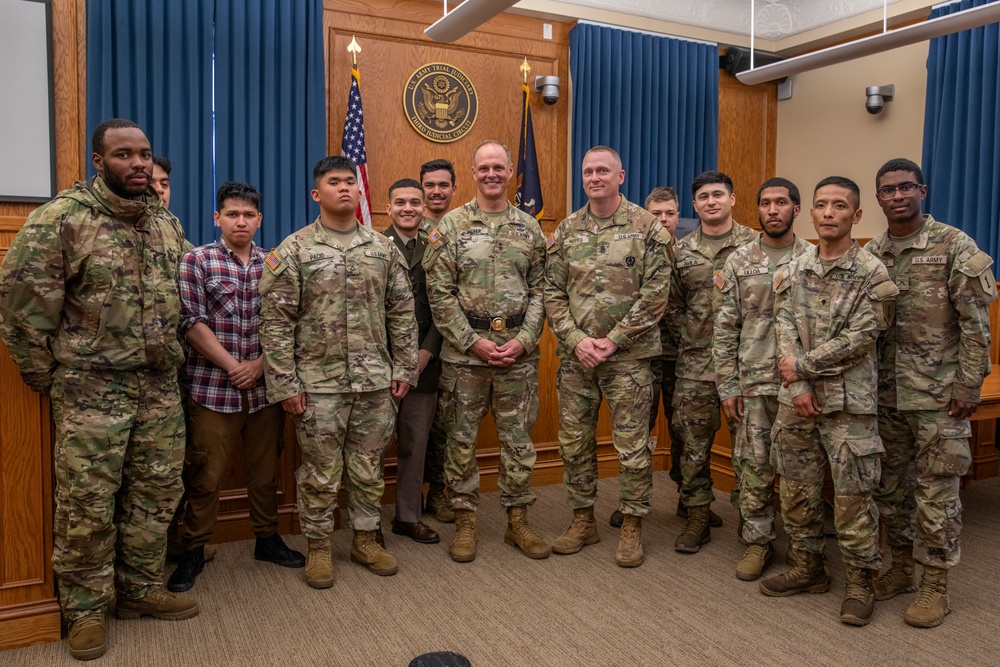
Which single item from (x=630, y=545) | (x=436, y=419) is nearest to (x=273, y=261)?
(x=436, y=419)

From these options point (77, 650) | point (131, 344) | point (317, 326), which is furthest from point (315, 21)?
point (77, 650)

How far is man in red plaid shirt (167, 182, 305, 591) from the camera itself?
10.0 feet

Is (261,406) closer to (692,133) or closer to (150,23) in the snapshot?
(150,23)

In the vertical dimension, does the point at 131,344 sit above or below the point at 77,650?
above

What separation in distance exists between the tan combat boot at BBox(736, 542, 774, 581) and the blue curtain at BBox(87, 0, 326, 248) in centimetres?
358

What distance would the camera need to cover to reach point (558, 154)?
634cm

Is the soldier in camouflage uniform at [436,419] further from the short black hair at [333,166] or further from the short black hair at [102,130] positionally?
the short black hair at [102,130]

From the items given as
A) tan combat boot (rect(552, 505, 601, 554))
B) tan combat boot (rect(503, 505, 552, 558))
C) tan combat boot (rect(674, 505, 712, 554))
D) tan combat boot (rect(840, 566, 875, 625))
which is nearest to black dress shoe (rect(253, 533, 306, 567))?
tan combat boot (rect(503, 505, 552, 558))

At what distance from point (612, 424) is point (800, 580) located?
97 centimetres

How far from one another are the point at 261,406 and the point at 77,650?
1.10 metres

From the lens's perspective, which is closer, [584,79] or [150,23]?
[150,23]

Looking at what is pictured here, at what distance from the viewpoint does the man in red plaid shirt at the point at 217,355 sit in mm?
3055

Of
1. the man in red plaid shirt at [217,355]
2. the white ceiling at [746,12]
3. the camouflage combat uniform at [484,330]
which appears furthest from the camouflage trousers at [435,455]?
the white ceiling at [746,12]

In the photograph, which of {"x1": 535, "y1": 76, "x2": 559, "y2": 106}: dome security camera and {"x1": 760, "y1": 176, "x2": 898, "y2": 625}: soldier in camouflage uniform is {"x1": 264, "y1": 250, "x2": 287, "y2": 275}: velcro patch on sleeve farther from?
{"x1": 535, "y1": 76, "x2": 559, "y2": 106}: dome security camera
